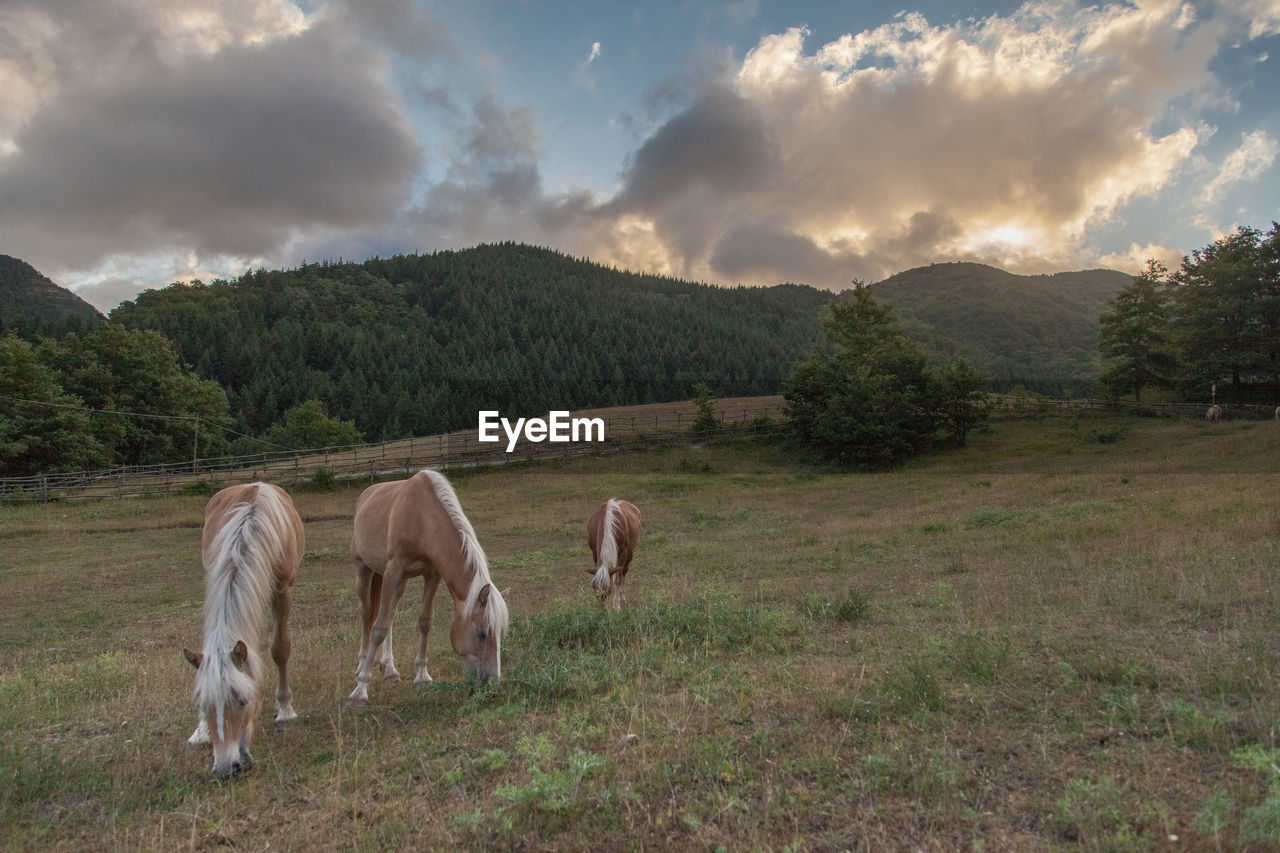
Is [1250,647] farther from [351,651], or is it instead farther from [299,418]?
[299,418]

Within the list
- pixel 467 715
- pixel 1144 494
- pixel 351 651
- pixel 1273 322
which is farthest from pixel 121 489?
pixel 1273 322

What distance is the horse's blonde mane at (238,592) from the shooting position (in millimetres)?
4426

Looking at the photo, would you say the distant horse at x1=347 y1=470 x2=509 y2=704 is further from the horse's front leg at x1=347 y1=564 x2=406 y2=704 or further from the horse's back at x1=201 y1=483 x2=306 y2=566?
the horse's back at x1=201 y1=483 x2=306 y2=566

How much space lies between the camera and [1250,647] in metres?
5.38

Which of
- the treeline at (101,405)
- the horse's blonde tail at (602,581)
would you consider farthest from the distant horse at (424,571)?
the treeline at (101,405)

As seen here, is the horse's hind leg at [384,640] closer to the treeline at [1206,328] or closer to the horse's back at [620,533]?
the horse's back at [620,533]

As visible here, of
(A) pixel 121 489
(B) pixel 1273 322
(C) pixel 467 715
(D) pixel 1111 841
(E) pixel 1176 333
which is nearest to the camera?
(D) pixel 1111 841

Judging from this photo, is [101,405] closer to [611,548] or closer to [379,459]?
[379,459]

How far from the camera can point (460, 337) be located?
124 m

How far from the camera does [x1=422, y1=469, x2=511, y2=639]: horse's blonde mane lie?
18.8 ft

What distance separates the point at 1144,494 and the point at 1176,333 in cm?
3567

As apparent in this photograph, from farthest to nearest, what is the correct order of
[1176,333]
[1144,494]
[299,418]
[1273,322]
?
[299,418] < [1176,333] < [1273,322] < [1144,494]

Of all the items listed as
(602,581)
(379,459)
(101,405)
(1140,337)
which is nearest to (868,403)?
(1140,337)

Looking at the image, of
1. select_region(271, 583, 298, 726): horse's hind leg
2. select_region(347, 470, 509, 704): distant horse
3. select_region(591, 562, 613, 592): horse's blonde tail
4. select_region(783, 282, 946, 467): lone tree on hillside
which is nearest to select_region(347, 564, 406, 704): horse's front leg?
select_region(347, 470, 509, 704): distant horse
